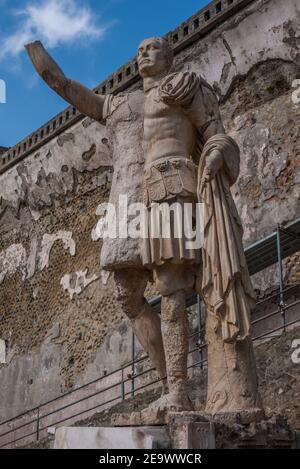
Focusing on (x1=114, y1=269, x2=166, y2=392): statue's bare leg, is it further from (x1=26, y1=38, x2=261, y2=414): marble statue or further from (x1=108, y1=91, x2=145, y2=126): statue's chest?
(x1=108, y1=91, x2=145, y2=126): statue's chest

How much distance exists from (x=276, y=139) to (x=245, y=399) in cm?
554

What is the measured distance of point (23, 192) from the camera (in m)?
12.9

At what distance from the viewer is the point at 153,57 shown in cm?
383

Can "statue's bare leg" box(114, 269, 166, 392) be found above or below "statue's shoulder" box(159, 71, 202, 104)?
below

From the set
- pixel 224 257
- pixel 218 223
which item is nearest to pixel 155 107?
pixel 218 223

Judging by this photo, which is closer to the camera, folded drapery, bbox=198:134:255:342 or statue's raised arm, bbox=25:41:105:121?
folded drapery, bbox=198:134:255:342

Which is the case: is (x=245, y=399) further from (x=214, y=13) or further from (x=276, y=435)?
(x=214, y=13)

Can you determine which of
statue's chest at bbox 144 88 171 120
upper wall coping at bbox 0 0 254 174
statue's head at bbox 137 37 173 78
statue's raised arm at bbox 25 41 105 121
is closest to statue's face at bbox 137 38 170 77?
statue's head at bbox 137 37 173 78

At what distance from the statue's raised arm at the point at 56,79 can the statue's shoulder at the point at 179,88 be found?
586 mm

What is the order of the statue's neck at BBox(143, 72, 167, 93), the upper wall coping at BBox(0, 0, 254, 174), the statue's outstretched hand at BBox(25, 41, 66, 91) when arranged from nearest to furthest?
1. the statue's neck at BBox(143, 72, 167, 93)
2. the statue's outstretched hand at BBox(25, 41, 66, 91)
3. the upper wall coping at BBox(0, 0, 254, 174)

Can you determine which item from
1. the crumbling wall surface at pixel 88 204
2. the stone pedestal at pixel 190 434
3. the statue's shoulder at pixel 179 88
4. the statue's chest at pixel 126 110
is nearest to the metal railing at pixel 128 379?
the crumbling wall surface at pixel 88 204

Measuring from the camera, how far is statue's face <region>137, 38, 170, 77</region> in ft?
12.6

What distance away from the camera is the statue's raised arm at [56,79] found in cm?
392

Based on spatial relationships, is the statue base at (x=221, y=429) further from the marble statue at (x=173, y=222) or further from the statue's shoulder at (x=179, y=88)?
the statue's shoulder at (x=179, y=88)
